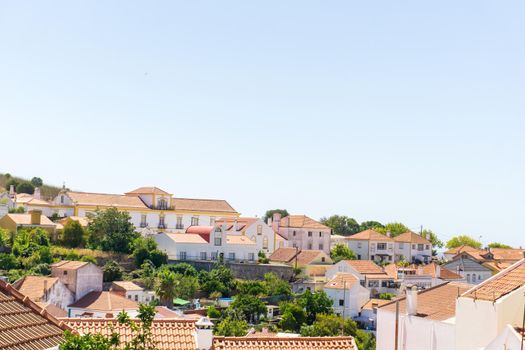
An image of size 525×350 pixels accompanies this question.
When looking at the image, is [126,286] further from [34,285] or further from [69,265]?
[34,285]

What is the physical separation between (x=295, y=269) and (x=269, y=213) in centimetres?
4176

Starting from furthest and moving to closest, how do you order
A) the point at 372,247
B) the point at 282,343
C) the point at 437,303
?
1. the point at 372,247
2. the point at 437,303
3. the point at 282,343

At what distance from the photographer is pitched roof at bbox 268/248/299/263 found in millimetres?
63781

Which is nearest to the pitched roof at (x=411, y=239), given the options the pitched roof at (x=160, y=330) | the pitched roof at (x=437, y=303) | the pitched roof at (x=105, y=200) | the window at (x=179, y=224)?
the window at (x=179, y=224)

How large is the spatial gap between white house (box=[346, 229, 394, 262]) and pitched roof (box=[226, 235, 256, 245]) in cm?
1401

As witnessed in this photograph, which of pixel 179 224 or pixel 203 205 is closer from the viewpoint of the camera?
pixel 179 224

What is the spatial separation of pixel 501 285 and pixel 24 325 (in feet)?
29.7

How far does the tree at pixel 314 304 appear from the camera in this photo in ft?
153

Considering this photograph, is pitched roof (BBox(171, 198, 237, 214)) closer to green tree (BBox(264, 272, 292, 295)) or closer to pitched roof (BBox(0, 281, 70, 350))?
green tree (BBox(264, 272, 292, 295))

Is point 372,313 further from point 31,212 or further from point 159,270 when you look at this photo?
point 31,212

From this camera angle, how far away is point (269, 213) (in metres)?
102

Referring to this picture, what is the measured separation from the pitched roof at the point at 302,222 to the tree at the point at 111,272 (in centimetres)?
2414

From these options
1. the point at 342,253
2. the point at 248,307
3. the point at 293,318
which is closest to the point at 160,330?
the point at 293,318

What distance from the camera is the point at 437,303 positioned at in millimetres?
19875
